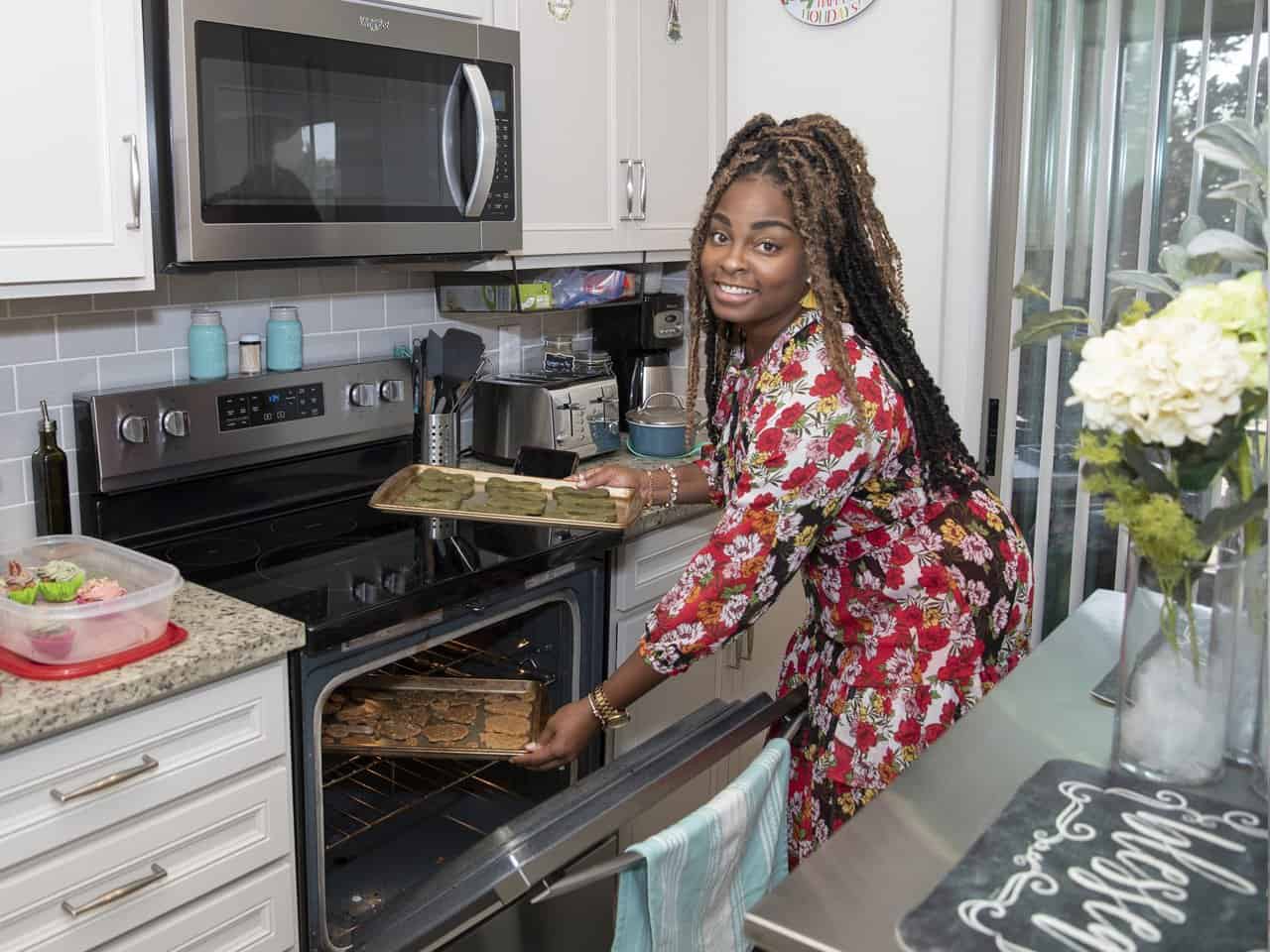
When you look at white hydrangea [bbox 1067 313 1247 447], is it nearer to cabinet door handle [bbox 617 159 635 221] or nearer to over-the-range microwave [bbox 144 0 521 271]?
over-the-range microwave [bbox 144 0 521 271]

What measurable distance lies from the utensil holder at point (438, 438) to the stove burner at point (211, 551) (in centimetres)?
47

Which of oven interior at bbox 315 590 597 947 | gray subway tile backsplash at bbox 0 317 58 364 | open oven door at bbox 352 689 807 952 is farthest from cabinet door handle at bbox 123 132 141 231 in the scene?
open oven door at bbox 352 689 807 952

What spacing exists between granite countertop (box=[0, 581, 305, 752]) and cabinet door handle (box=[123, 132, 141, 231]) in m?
0.57

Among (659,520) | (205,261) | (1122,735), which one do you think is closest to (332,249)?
(205,261)

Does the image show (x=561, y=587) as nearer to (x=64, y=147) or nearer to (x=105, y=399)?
(x=105, y=399)

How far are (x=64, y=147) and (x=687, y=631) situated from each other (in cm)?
112

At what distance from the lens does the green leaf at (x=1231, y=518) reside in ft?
3.04

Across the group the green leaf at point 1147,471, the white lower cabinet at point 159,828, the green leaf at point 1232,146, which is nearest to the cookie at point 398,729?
the white lower cabinet at point 159,828

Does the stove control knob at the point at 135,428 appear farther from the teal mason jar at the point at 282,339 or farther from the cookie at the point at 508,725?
the cookie at the point at 508,725

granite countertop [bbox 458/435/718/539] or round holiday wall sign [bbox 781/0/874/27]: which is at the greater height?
round holiday wall sign [bbox 781/0/874/27]

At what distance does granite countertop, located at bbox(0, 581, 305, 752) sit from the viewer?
1445 mm

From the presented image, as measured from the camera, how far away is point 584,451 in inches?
110

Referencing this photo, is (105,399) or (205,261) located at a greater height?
(205,261)

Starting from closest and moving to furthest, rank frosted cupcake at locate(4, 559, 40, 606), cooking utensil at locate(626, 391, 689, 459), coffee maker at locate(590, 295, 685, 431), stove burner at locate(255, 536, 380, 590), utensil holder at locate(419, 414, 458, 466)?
frosted cupcake at locate(4, 559, 40, 606), stove burner at locate(255, 536, 380, 590), utensil holder at locate(419, 414, 458, 466), cooking utensil at locate(626, 391, 689, 459), coffee maker at locate(590, 295, 685, 431)
